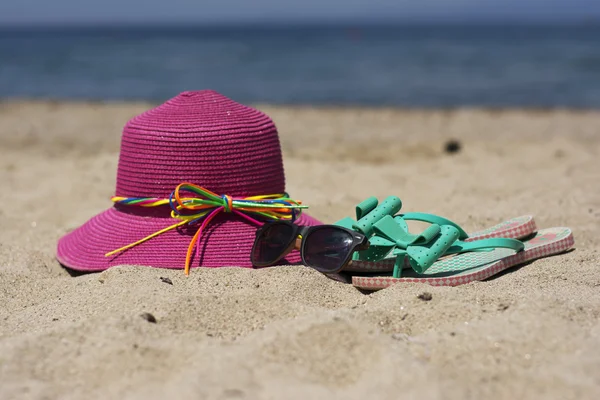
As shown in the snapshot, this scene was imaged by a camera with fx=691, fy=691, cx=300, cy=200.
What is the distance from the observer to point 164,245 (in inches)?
104

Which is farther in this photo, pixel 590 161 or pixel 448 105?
pixel 448 105

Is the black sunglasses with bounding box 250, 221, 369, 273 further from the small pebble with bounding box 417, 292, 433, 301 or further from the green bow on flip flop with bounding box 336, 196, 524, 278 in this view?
the small pebble with bounding box 417, 292, 433, 301

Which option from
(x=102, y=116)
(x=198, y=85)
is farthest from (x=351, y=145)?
(x=198, y=85)

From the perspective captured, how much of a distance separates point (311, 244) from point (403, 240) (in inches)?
12.9

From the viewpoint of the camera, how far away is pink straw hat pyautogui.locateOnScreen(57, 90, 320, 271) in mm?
2613

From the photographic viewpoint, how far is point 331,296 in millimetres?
2318

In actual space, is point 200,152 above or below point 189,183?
above

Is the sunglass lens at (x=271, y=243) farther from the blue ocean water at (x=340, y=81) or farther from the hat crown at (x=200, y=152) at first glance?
the blue ocean water at (x=340, y=81)

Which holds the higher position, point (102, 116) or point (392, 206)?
point (392, 206)

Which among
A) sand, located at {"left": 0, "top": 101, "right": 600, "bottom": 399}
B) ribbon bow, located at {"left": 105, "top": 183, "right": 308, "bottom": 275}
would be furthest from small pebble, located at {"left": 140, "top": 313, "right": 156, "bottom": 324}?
ribbon bow, located at {"left": 105, "top": 183, "right": 308, "bottom": 275}

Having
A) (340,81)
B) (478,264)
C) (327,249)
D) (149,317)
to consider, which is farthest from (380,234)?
(340,81)

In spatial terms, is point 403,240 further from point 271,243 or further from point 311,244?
point 271,243

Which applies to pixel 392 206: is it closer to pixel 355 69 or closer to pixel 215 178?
pixel 215 178

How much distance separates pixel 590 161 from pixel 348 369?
377 centimetres
